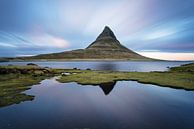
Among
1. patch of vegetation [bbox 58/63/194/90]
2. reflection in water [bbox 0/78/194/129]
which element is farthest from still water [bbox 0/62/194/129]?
patch of vegetation [bbox 58/63/194/90]

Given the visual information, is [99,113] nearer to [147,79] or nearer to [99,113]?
[99,113]

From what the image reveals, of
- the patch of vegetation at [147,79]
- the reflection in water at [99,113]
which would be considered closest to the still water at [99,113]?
the reflection in water at [99,113]

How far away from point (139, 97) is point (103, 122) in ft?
60.8

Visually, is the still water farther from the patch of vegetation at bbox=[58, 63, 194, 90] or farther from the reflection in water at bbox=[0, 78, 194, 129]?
the patch of vegetation at bbox=[58, 63, 194, 90]

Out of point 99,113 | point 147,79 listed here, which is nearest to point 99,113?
point 99,113

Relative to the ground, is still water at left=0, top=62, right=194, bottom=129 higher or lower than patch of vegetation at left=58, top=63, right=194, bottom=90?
lower

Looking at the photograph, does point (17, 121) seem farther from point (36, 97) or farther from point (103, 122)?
point (36, 97)

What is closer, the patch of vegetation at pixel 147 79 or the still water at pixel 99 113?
the still water at pixel 99 113

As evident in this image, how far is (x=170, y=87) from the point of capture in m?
51.6

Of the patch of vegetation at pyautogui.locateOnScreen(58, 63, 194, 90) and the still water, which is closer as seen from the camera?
the still water

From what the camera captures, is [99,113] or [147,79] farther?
[147,79]

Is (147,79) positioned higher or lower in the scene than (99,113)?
higher

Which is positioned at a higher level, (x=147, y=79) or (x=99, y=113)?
(x=147, y=79)

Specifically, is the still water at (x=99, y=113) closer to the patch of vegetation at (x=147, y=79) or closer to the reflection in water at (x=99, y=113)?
the reflection in water at (x=99, y=113)
